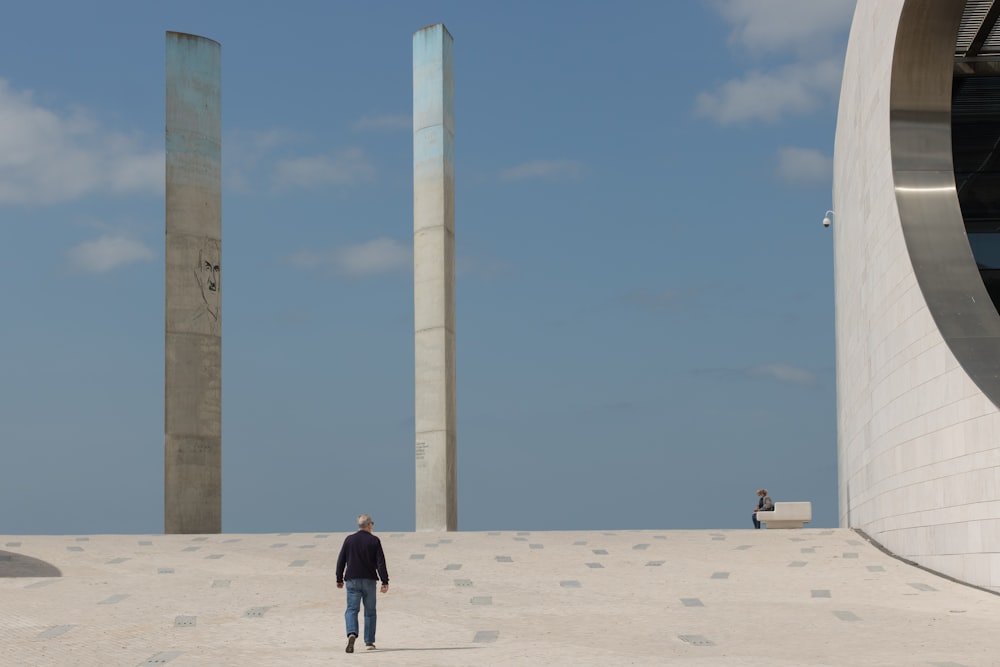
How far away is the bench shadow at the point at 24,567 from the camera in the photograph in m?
15.4

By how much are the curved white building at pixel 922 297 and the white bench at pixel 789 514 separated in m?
1.16

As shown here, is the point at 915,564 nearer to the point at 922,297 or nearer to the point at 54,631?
the point at 922,297

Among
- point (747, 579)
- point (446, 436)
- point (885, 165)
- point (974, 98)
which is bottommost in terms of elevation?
point (747, 579)

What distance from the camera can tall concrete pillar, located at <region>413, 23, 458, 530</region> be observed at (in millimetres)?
23281

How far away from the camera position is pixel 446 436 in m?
23.2

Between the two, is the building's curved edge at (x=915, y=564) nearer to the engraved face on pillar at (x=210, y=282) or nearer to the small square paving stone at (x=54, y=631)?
the small square paving stone at (x=54, y=631)

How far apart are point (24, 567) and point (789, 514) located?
12.6 m

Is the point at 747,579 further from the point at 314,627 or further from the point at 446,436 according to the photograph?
the point at 446,436

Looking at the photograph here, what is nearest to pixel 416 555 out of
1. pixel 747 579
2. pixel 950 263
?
pixel 747 579

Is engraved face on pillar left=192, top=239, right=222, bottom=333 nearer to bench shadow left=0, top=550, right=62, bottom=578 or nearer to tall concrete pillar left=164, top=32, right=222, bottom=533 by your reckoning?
tall concrete pillar left=164, top=32, right=222, bottom=533

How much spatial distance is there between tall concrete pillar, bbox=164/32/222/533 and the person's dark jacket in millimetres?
11946

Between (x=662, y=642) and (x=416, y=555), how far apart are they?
6529 millimetres

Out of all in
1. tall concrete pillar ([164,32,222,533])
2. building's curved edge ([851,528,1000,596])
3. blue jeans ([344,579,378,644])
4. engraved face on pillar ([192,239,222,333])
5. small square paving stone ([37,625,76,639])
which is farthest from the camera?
engraved face on pillar ([192,239,222,333])

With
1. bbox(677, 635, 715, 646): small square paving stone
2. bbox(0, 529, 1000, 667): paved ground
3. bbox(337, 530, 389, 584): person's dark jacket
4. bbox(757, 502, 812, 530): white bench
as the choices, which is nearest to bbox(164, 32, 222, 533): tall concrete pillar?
bbox(0, 529, 1000, 667): paved ground
